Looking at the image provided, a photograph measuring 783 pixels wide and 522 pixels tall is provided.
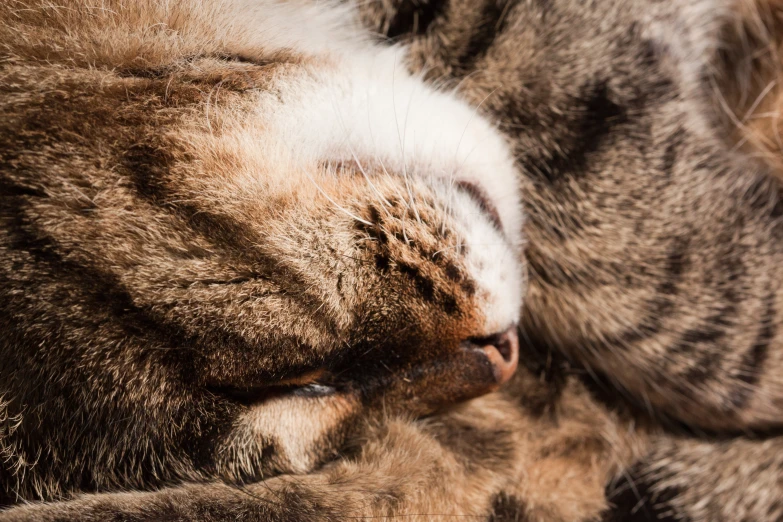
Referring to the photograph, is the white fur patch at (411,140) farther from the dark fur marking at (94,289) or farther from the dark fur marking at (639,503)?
the dark fur marking at (639,503)

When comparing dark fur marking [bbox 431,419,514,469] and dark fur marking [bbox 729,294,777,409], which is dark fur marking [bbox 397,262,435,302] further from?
dark fur marking [bbox 729,294,777,409]

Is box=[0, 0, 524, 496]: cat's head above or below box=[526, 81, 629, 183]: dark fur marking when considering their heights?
below

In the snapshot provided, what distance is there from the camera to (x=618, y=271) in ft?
3.50

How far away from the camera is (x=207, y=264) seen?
0.76m

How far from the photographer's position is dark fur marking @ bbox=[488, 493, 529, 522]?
3.30 feet

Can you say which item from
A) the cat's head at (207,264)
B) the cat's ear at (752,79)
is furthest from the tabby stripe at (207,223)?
the cat's ear at (752,79)

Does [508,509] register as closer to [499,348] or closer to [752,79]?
[499,348]

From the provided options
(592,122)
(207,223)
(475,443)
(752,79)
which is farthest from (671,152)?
(207,223)

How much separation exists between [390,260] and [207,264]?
0.22 meters

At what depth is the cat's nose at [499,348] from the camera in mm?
867

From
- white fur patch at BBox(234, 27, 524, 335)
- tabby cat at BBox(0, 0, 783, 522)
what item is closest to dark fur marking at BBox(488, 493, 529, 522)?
tabby cat at BBox(0, 0, 783, 522)

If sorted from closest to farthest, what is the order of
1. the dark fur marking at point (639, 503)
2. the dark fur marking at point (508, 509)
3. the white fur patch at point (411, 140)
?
1. the white fur patch at point (411, 140)
2. the dark fur marking at point (508, 509)
3. the dark fur marking at point (639, 503)

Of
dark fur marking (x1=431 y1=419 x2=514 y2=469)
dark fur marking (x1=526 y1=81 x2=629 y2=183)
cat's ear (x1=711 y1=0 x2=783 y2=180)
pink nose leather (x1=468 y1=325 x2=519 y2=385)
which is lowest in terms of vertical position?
dark fur marking (x1=431 y1=419 x2=514 y2=469)

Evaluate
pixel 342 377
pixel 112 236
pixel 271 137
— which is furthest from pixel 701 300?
pixel 112 236
